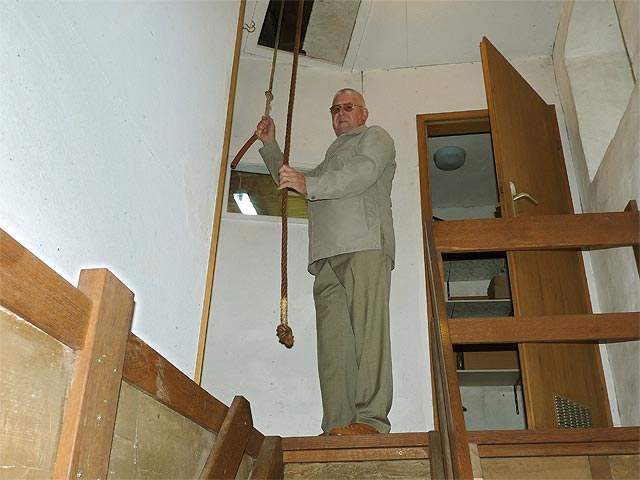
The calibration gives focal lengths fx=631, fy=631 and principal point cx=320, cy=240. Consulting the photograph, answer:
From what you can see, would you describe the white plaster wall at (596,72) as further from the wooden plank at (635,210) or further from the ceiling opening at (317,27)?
the ceiling opening at (317,27)

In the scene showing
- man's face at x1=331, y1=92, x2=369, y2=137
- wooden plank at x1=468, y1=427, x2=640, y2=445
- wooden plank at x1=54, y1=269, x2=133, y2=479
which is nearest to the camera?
wooden plank at x1=54, y1=269, x2=133, y2=479

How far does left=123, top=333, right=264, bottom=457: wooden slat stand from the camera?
3.87 ft

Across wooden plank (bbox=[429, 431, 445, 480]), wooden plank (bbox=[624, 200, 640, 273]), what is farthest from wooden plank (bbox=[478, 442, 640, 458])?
wooden plank (bbox=[624, 200, 640, 273])

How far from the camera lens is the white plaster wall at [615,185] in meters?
2.58

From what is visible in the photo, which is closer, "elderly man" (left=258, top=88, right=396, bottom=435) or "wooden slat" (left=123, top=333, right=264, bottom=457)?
"wooden slat" (left=123, top=333, right=264, bottom=457)

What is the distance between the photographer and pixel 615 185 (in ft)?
9.21

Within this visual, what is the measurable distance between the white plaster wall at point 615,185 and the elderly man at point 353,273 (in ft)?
3.26

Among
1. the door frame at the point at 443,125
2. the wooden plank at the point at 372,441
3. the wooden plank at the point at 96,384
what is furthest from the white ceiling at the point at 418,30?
the wooden plank at the point at 96,384

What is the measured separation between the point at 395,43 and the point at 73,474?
3497 millimetres

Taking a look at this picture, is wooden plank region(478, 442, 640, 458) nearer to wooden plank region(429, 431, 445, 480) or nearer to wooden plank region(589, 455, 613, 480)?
wooden plank region(589, 455, 613, 480)

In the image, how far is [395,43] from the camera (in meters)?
3.92

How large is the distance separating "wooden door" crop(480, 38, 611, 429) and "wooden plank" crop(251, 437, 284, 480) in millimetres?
983

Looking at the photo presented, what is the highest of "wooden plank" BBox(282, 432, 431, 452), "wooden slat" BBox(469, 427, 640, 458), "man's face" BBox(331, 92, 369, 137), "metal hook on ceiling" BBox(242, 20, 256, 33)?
"metal hook on ceiling" BBox(242, 20, 256, 33)

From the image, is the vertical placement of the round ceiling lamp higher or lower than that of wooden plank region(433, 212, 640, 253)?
higher
